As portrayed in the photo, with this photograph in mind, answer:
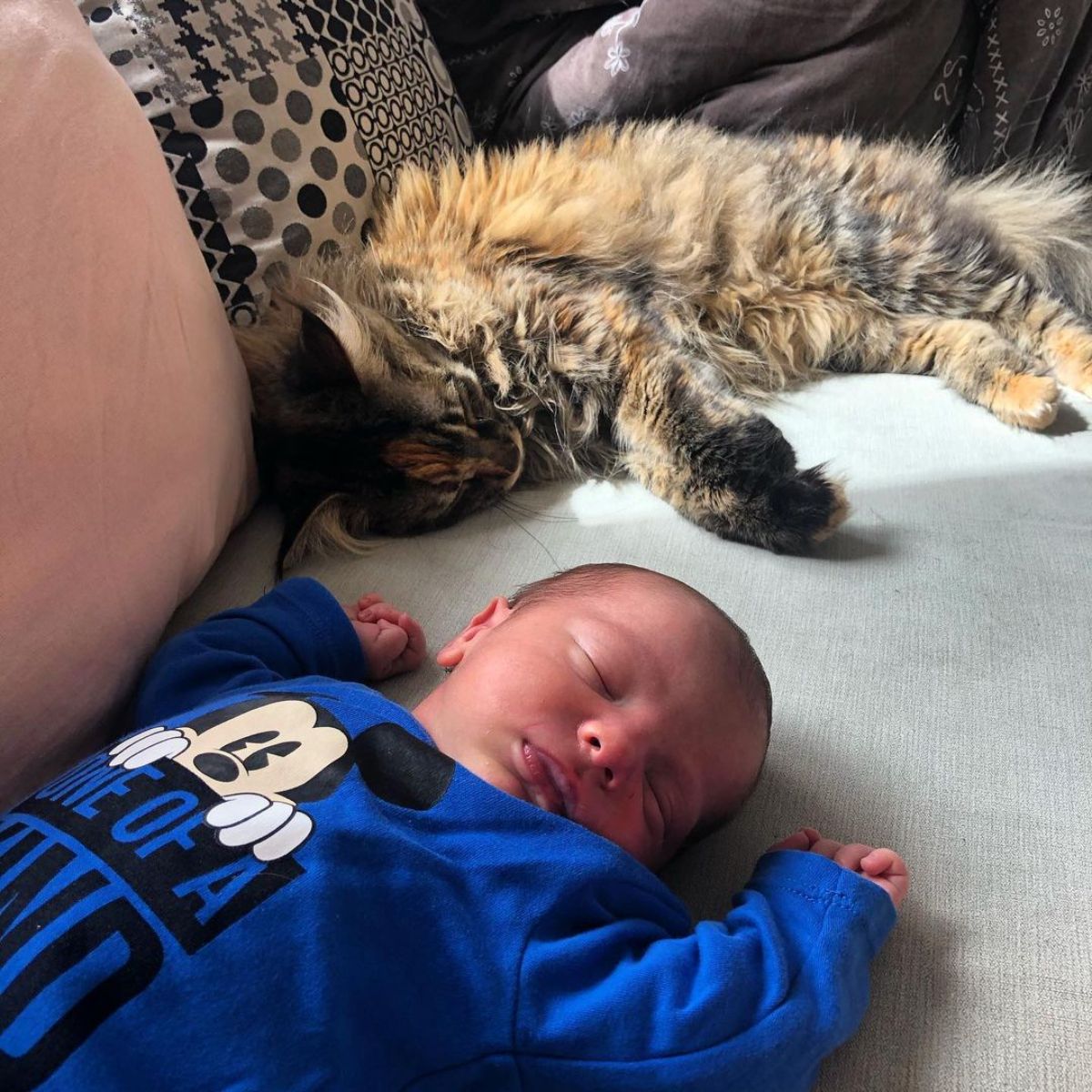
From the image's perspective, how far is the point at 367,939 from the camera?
2.05ft

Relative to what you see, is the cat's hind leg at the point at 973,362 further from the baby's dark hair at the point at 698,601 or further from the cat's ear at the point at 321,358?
the cat's ear at the point at 321,358

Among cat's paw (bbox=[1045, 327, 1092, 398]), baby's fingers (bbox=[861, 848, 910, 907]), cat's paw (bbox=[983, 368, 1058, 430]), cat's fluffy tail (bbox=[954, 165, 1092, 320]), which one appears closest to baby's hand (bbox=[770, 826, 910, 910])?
baby's fingers (bbox=[861, 848, 910, 907])

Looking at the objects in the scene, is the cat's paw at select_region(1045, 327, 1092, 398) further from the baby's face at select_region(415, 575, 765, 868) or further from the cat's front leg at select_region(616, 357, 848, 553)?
the baby's face at select_region(415, 575, 765, 868)

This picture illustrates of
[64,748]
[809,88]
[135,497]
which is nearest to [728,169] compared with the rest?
[809,88]

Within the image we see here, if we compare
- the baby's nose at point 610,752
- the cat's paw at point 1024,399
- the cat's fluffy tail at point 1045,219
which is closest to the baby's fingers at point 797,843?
the baby's nose at point 610,752

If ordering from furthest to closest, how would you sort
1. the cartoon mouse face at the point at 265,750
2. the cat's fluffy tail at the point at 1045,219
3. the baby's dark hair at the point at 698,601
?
the cat's fluffy tail at the point at 1045,219
the baby's dark hair at the point at 698,601
the cartoon mouse face at the point at 265,750

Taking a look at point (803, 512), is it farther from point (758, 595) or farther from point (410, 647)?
point (410, 647)

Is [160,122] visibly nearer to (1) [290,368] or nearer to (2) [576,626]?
(1) [290,368]

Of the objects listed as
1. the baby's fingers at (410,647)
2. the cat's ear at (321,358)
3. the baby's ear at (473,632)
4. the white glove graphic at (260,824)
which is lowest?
the baby's fingers at (410,647)

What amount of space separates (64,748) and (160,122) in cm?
91

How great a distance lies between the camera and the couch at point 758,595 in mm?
728

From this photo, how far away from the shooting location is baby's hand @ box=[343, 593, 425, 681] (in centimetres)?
100

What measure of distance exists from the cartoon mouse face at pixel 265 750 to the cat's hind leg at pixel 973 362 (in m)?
1.14

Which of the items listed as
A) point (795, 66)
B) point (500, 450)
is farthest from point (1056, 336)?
point (500, 450)
